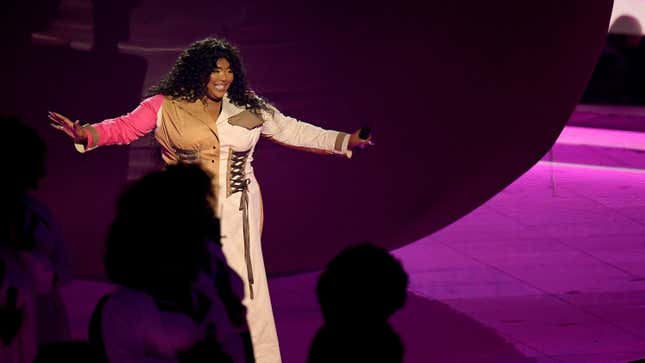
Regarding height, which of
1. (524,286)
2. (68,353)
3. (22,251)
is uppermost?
(22,251)

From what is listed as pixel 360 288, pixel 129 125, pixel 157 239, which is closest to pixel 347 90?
pixel 129 125

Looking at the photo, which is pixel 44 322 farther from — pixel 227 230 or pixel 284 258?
pixel 284 258

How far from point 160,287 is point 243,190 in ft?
5.96

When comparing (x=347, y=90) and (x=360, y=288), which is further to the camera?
(x=347, y=90)

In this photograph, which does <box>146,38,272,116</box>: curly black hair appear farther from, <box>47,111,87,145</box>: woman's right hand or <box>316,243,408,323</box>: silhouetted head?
<box>316,243,408,323</box>: silhouetted head

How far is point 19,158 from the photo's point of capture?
115 inches

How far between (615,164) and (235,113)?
18.9 feet

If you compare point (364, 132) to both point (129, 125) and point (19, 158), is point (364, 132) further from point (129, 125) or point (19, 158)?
point (19, 158)

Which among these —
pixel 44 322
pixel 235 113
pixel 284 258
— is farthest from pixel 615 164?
pixel 44 322

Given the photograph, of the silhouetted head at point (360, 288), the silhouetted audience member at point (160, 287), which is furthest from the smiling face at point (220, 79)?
the silhouetted head at point (360, 288)

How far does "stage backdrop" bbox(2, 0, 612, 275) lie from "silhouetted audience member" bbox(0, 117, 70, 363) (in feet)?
6.04

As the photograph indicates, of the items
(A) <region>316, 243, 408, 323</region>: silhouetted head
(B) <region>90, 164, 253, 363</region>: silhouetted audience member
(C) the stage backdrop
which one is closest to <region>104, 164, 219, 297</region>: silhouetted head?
(B) <region>90, 164, 253, 363</region>: silhouetted audience member

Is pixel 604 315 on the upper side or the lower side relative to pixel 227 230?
lower

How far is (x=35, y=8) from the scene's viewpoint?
4.69 m
